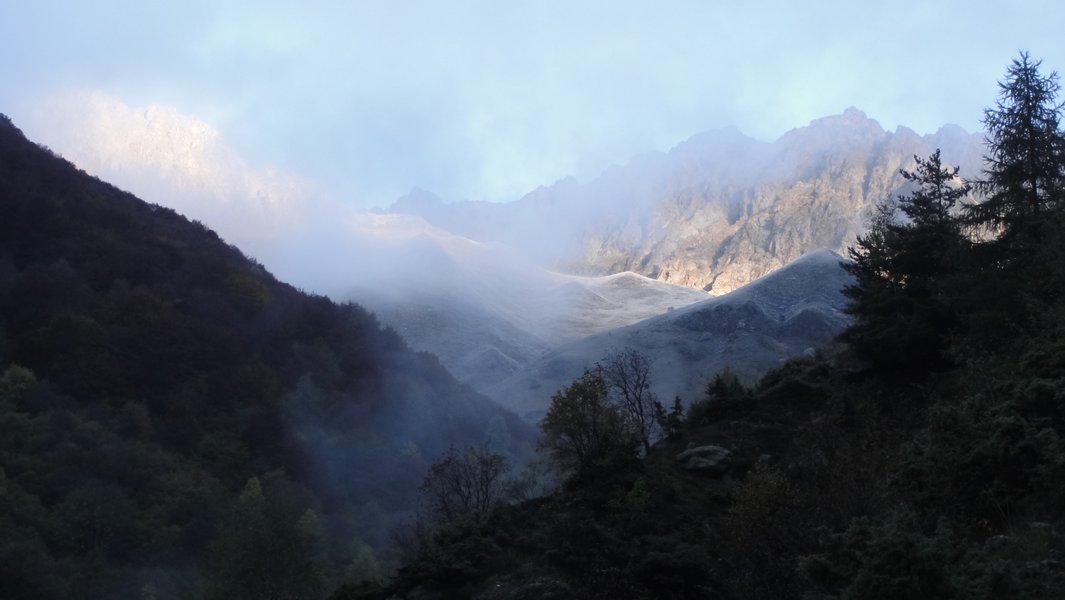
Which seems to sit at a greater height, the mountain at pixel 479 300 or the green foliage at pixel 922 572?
the mountain at pixel 479 300

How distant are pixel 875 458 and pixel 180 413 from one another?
1329 inches

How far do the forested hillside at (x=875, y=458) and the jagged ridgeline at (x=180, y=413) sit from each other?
474 inches

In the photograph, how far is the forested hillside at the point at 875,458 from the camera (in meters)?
9.62

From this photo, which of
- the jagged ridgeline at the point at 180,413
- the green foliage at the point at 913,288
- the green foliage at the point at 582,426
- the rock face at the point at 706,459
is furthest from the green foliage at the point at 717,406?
the jagged ridgeline at the point at 180,413

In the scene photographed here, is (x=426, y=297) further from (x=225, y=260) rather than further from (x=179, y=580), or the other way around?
(x=179, y=580)

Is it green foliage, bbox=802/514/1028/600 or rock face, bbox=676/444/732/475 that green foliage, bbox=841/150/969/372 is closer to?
rock face, bbox=676/444/732/475

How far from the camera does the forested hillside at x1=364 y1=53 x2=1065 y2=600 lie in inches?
379

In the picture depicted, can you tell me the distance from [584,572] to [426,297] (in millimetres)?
93694

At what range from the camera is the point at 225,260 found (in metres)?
54.3

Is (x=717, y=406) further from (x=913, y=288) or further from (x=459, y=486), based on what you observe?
(x=459, y=486)

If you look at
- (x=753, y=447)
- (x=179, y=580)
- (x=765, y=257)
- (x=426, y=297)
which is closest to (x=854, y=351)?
(x=753, y=447)

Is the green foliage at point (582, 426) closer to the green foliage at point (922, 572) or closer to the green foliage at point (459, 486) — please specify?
the green foliage at point (459, 486)

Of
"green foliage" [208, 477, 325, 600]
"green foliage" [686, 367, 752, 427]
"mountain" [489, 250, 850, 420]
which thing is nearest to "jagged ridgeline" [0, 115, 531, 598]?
"green foliage" [208, 477, 325, 600]

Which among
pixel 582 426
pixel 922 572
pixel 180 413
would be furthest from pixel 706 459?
pixel 180 413
